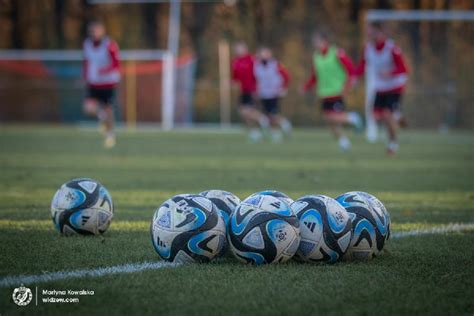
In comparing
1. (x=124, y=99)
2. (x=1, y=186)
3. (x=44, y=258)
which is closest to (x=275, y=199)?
(x=44, y=258)

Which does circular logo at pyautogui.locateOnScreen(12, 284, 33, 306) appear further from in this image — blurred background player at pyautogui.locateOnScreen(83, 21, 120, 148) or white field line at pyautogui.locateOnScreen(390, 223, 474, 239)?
blurred background player at pyautogui.locateOnScreen(83, 21, 120, 148)

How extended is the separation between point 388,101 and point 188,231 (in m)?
12.2

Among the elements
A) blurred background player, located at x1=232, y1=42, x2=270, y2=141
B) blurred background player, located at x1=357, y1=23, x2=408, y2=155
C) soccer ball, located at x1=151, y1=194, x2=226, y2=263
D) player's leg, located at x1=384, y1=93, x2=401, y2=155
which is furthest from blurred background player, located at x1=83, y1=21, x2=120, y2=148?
soccer ball, located at x1=151, y1=194, x2=226, y2=263

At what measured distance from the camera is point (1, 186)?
1002cm

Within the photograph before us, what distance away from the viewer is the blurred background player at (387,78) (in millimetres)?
16438

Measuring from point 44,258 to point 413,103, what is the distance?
23.9 meters

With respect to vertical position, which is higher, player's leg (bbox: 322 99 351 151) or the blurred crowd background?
the blurred crowd background

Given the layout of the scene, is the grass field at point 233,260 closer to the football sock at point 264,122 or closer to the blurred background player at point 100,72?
the blurred background player at point 100,72

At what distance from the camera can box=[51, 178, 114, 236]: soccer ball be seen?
20.5 feet

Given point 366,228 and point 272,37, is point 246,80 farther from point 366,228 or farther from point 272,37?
point 366,228

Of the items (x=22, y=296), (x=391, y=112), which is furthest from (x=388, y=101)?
(x=22, y=296)

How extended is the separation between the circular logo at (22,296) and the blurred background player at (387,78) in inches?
500

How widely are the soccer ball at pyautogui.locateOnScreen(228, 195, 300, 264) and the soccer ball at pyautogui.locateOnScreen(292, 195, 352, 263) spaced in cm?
11

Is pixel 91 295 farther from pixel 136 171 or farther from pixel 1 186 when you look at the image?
pixel 136 171
